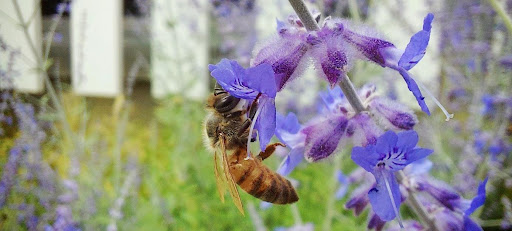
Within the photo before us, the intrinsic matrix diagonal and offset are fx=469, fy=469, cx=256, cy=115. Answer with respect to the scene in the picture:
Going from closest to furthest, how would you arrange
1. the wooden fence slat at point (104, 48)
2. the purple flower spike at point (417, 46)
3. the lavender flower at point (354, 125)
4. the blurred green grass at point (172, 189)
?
the purple flower spike at point (417, 46)
the lavender flower at point (354, 125)
the blurred green grass at point (172, 189)
the wooden fence slat at point (104, 48)

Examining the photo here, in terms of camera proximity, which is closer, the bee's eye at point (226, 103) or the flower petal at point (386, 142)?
the flower petal at point (386, 142)

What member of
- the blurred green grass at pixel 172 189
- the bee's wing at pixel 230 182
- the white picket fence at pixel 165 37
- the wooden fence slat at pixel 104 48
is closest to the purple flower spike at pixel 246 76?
the bee's wing at pixel 230 182

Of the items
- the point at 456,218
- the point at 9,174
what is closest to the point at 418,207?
the point at 456,218

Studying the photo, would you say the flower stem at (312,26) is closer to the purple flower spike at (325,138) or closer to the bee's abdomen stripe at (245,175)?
the purple flower spike at (325,138)

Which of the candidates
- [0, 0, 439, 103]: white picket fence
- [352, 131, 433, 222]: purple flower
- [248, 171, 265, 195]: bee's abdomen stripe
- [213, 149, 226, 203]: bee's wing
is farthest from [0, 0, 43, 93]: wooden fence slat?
[352, 131, 433, 222]: purple flower

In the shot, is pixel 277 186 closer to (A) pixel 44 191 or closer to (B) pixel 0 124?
(B) pixel 0 124

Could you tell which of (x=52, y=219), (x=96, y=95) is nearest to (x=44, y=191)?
(x=52, y=219)
